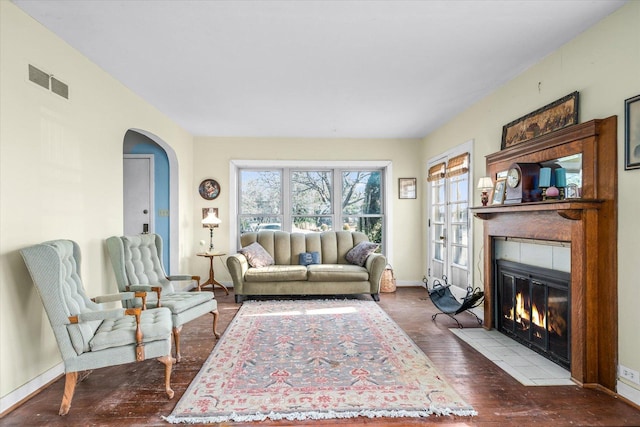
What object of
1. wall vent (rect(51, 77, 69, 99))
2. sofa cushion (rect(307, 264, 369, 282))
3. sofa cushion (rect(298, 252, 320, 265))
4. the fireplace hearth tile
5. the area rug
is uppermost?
wall vent (rect(51, 77, 69, 99))

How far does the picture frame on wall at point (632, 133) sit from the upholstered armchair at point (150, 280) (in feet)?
11.6

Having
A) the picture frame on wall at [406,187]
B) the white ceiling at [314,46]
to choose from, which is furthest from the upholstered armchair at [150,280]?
Result: the picture frame on wall at [406,187]

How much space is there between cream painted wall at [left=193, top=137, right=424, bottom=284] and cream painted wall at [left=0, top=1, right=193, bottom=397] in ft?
8.19

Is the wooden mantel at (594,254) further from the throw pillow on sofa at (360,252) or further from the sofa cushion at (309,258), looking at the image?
the sofa cushion at (309,258)

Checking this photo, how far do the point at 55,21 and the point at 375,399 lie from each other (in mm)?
3538

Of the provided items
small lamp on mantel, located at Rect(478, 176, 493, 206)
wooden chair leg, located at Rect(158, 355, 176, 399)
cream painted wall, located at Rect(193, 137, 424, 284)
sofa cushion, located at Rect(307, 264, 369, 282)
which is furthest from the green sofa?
wooden chair leg, located at Rect(158, 355, 176, 399)

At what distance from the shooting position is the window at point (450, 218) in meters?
4.83

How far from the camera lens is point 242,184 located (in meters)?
6.63

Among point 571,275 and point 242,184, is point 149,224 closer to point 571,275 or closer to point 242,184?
point 242,184

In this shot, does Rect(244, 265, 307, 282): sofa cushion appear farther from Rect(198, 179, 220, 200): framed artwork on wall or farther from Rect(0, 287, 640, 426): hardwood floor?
Rect(0, 287, 640, 426): hardwood floor

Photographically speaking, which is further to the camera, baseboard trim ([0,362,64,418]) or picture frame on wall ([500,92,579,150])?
picture frame on wall ([500,92,579,150])

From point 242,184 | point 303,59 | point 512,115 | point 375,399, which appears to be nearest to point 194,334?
point 375,399

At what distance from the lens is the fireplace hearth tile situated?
2.68 m

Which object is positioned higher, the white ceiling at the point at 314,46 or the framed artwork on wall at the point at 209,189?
the white ceiling at the point at 314,46
